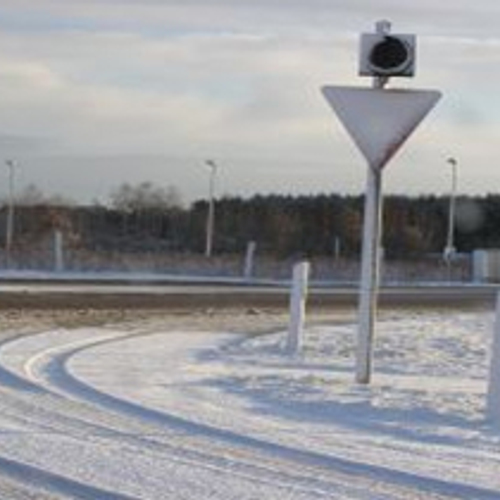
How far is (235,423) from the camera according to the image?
36.6 ft

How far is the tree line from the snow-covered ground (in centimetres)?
7300

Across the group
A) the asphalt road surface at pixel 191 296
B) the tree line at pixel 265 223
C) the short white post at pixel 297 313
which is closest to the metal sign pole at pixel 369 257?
the short white post at pixel 297 313

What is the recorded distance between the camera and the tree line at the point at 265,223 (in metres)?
96.6

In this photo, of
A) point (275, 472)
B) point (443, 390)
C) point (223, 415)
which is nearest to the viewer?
point (275, 472)

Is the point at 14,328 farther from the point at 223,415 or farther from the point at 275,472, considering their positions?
the point at 275,472

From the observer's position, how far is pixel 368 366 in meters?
14.4

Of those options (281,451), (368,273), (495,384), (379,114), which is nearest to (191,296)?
(368,273)

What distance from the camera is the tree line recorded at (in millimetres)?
96550

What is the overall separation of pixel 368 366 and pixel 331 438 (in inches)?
154

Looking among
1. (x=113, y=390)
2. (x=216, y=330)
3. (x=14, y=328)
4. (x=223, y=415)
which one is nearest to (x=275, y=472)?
(x=223, y=415)

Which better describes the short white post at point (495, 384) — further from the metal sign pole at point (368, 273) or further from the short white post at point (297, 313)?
the short white post at point (297, 313)

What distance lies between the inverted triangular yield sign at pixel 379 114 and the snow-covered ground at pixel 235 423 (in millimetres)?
2139

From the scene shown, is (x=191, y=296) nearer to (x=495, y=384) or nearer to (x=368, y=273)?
(x=368, y=273)

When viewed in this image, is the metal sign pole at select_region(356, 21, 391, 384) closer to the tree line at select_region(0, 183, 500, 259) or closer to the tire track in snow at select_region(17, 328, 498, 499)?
the tire track in snow at select_region(17, 328, 498, 499)
